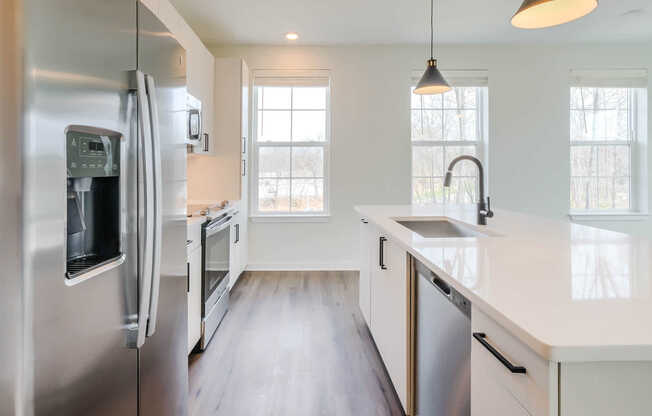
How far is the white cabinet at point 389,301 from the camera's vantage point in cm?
164

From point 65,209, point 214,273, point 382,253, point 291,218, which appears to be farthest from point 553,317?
point 291,218

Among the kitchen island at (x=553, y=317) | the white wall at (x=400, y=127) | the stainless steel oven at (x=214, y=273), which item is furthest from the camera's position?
the white wall at (x=400, y=127)

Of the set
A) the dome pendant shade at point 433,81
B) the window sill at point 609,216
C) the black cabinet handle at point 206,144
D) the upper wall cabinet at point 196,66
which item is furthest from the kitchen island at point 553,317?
the window sill at point 609,216

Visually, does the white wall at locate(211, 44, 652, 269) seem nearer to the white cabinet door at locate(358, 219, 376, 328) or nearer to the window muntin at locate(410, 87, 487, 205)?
the window muntin at locate(410, 87, 487, 205)

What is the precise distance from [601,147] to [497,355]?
5.09 meters

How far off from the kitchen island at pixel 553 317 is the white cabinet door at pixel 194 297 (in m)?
1.21

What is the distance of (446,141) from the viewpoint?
4.74 meters

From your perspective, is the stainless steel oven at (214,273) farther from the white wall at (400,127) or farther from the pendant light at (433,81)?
the pendant light at (433,81)

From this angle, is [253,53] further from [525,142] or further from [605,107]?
[605,107]

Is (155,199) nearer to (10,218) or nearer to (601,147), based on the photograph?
(10,218)

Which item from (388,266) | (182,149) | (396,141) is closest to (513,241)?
(388,266)

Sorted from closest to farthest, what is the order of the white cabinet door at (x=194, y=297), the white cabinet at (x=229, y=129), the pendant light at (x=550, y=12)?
the pendant light at (x=550, y=12), the white cabinet door at (x=194, y=297), the white cabinet at (x=229, y=129)

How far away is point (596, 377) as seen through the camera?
0.64 meters

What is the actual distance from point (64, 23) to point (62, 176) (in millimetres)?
311
